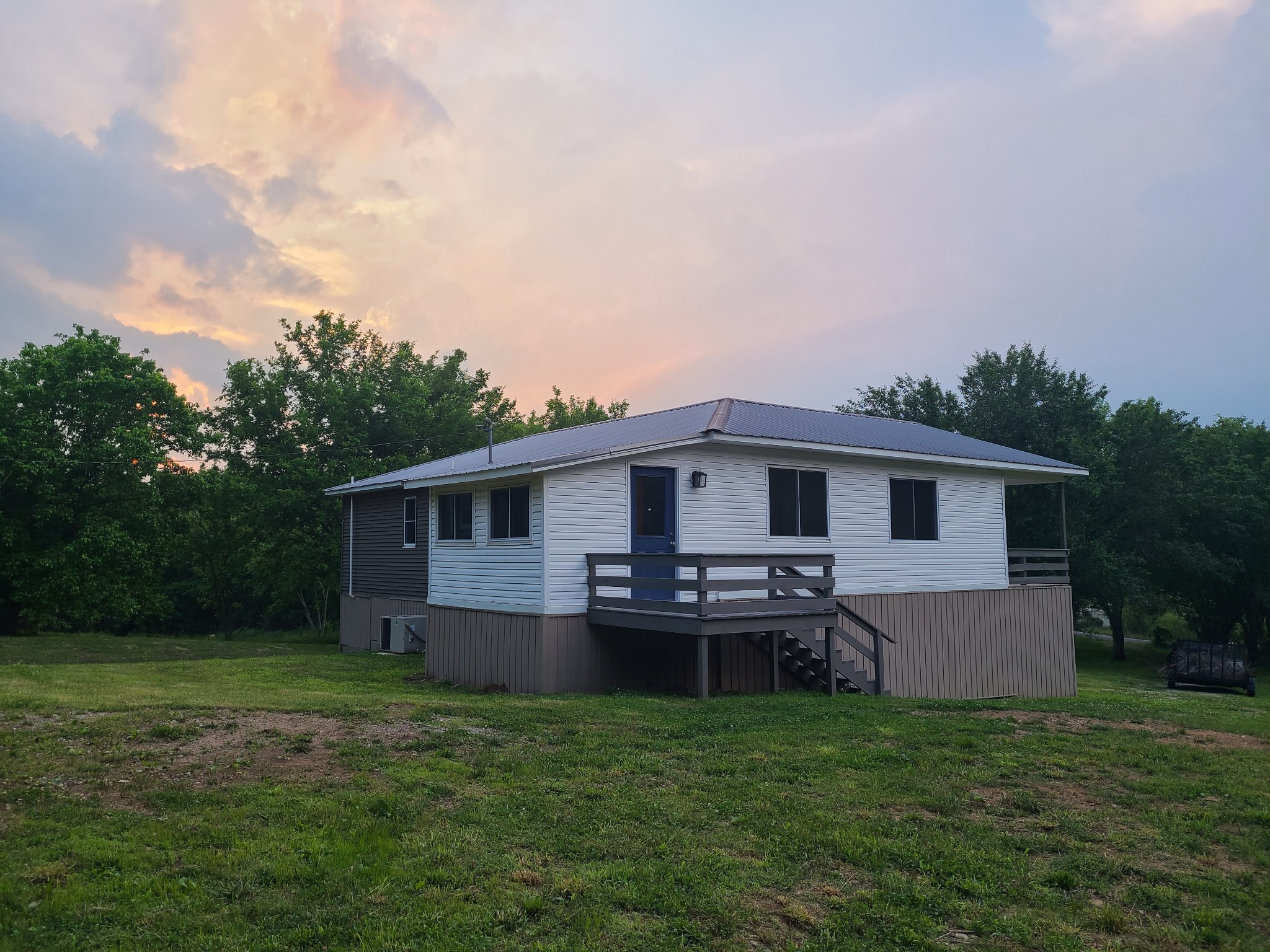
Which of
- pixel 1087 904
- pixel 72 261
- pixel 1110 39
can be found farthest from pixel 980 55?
pixel 72 261

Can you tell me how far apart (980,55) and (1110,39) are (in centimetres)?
289

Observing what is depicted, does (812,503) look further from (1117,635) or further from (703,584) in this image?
(1117,635)

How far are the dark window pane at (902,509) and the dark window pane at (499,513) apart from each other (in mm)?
6863

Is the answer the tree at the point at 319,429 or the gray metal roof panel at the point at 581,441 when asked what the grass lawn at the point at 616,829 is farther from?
the tree at the point at 319,429

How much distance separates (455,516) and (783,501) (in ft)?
17.7

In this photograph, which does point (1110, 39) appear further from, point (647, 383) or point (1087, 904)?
point (647, 383)

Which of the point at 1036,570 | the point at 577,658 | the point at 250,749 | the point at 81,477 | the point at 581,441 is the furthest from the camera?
the point at 81,477

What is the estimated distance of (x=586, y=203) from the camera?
21469 mm

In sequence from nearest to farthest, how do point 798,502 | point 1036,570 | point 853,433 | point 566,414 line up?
point 798,502, point 853,433, point 1036,570, point 566,414

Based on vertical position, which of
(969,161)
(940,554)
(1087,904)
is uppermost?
(969,161)

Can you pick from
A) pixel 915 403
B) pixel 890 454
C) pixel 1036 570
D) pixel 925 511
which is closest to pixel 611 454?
pixel 890 454

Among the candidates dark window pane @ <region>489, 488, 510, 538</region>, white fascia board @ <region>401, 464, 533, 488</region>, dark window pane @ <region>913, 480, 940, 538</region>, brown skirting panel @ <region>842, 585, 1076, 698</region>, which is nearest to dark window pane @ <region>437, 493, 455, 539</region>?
white fascia board @ <region>401, 464, 533, 488</region>

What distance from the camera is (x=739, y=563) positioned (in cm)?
1135

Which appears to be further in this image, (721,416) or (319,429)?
(319,429)
